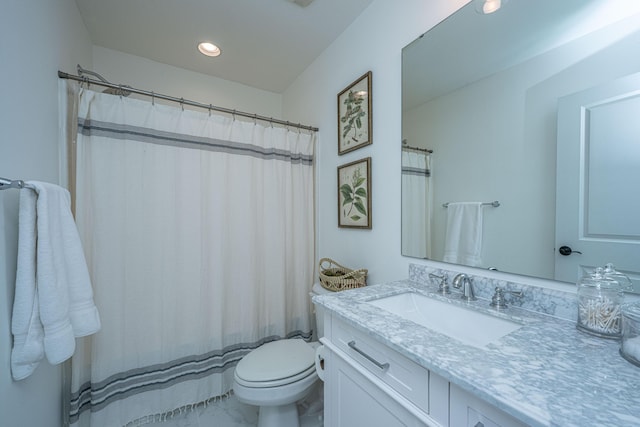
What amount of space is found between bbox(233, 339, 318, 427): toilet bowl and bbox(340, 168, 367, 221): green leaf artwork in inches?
33.8

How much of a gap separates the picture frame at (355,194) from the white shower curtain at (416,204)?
256mm

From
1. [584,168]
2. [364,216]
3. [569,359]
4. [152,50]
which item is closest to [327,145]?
[364,216]

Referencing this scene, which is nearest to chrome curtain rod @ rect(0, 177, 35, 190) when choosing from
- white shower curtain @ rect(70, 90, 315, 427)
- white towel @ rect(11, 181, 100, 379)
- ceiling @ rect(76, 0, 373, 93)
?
white towel @ rect(11, 181, 100, 379)

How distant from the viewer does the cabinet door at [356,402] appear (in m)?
0.67

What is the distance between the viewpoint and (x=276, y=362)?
1.28 meters

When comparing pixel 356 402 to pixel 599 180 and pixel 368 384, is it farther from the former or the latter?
pixel 599 180

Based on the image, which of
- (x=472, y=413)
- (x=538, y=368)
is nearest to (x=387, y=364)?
(x=472, y=413)

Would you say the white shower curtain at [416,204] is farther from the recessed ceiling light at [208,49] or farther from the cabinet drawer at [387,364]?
the recessed ceiling light at [208,49]

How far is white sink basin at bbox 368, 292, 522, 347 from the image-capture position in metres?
0.80

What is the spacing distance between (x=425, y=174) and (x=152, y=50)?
7.36 ft

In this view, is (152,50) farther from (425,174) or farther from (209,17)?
(425,174)

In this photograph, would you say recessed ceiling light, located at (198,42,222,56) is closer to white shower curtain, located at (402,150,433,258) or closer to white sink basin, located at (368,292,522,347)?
white shower curtain, located at (402,150,433,258)

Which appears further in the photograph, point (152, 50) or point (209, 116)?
point (152, 50)

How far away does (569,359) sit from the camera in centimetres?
54
